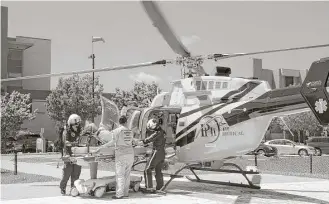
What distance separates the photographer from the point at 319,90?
8977mm

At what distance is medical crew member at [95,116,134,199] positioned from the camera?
34.5 feet

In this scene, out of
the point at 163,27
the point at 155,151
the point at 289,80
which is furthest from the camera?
the point at 289,80

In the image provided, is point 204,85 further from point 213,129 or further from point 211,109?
point 213,129

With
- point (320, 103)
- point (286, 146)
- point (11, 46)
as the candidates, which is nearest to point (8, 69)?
point (11, 46)

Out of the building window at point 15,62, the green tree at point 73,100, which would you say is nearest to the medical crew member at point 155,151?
the green tree at point 73,100

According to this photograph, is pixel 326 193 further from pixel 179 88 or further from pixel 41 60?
pixel 41 60

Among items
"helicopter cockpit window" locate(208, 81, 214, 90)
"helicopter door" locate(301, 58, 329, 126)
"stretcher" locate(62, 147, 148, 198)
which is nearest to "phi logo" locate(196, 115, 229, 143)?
"helicopter cockpit window" locate(208, 81, 214, 90)

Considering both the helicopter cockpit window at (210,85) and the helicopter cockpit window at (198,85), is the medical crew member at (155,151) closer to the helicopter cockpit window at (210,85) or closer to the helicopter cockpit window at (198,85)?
the helicopter cockpit window at (198,85)

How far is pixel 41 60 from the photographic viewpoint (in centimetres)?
5869

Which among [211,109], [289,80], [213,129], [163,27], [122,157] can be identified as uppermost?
[289,80]

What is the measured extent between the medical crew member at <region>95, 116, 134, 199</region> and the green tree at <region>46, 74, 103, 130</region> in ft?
116

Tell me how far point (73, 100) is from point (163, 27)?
38.3 metres

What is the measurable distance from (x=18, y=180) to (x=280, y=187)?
8674 millimetres

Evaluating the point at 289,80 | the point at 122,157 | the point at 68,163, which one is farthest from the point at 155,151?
the point at 289,80
